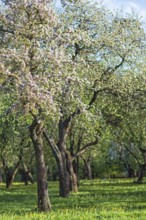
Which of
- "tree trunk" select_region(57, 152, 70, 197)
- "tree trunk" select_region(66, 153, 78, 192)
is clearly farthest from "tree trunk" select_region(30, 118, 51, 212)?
"tree trunk" select_region(66, 153, 78, 192)

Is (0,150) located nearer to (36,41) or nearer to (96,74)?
(96,74)

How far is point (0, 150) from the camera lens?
58000mm

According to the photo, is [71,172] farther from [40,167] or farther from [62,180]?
[40,167]

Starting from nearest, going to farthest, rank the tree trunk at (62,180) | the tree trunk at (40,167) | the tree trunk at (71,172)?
the tree trunk at (40,167) → the tree trunk at (62,180) → the tree trunk at (71,172)

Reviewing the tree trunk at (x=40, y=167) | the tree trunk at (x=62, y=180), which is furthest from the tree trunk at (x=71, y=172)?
the tree trunk at (x=40, y=167)

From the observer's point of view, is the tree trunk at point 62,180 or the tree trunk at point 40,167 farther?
the tree trunk at point 62,180

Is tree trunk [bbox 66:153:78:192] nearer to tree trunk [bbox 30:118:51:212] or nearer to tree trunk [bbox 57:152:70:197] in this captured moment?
tree trunk [bbox 57:152:70:197]

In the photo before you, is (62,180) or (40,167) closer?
(40,167)

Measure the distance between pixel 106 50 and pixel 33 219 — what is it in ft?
55.0

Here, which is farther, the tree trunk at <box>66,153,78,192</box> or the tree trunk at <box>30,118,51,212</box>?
the tree trunk at <box>66,153,78,192</box>

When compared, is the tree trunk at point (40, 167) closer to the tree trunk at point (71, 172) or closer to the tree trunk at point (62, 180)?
the tree trunk at point (62, 180)

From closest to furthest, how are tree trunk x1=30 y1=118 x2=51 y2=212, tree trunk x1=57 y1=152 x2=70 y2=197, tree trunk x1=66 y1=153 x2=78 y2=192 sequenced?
tree trunk x1=30 y1=118 x2=51 y2=212 < tree trunk x1=57 y1=152 x2=70 y2=197 < tree trunk x1=66 y1=153 x2=78 y2=192

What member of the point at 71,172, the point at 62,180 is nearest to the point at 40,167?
the point at 62,180

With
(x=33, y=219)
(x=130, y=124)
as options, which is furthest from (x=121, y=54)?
(x=33, y=219)
